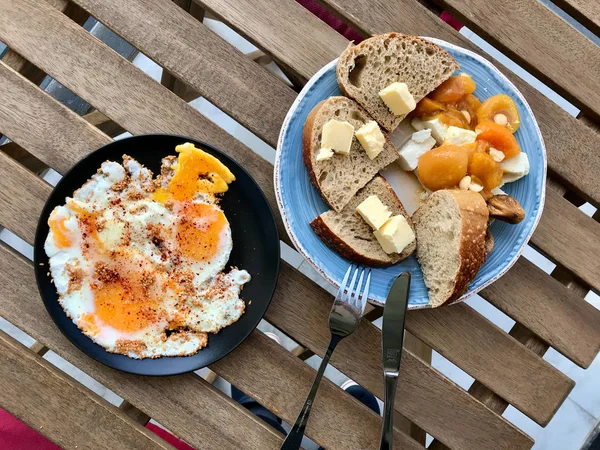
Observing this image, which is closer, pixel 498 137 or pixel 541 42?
pixel 498 137

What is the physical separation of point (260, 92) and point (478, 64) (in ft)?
1.98

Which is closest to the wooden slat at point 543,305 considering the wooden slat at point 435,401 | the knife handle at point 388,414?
the wooden slat at point 435,401

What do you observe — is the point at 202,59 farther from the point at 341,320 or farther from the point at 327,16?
the point at 341,320

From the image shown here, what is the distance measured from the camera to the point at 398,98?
132 cm

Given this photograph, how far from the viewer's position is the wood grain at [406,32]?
1418 millimetres

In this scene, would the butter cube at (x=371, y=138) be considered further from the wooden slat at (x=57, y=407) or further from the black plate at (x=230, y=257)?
the wooden slat at (x=57, y=407)

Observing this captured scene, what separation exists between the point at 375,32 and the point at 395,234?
0.59 metres

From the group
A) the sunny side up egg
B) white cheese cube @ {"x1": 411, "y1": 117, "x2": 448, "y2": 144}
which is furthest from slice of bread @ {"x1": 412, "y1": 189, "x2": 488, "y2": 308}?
the sunny side up egg

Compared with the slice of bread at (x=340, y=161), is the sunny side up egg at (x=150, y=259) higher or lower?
lower

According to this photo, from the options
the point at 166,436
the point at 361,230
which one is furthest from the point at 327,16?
the point at 166,436

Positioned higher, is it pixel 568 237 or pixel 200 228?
pixel 568 237

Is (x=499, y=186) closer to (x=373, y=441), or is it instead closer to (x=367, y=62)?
(x=367, y=62)

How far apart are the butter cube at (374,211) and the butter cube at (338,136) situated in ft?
0.47

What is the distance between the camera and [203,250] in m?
1.38
